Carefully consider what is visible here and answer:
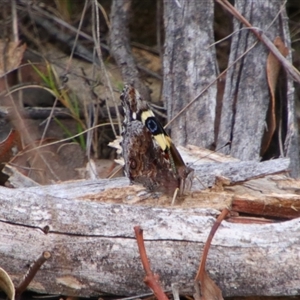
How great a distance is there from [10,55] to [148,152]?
170cm

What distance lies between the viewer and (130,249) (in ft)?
7.57

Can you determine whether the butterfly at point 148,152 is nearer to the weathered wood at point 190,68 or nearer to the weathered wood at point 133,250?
the weathered wood at point 133,250

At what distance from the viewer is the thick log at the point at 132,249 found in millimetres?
2264

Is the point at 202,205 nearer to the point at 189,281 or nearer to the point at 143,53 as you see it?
the point at 189,281

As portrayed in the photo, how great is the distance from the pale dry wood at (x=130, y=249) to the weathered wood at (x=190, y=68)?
1.02 metres

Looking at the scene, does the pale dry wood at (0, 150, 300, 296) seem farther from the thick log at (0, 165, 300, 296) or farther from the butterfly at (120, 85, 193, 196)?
the butterfly at (120, 85, 193, 196)

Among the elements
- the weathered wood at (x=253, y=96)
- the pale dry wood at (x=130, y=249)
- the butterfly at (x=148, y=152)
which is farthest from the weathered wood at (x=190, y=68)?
the pale dry wood at (x=130, y=249)

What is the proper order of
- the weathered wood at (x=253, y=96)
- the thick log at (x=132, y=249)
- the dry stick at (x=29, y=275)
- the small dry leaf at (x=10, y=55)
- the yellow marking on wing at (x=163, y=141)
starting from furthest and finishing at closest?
the small dry leaf at (x=10, y=55), the weathered wood at (x=253, y=96), the yellow marking on wing at (x=163, y=141), the thick log at (x=132, y=249), the dry stick at (x=29, y=275)

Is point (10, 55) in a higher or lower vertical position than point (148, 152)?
higher

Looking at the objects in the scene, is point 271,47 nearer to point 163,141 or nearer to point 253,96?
point 253,96

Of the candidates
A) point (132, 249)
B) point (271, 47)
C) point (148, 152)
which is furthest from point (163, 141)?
point (271, 47)

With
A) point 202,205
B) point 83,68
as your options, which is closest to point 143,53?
point 83,68

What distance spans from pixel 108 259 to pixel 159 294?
0.83 m

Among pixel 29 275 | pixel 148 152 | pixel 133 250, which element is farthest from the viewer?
pixel 148 152
